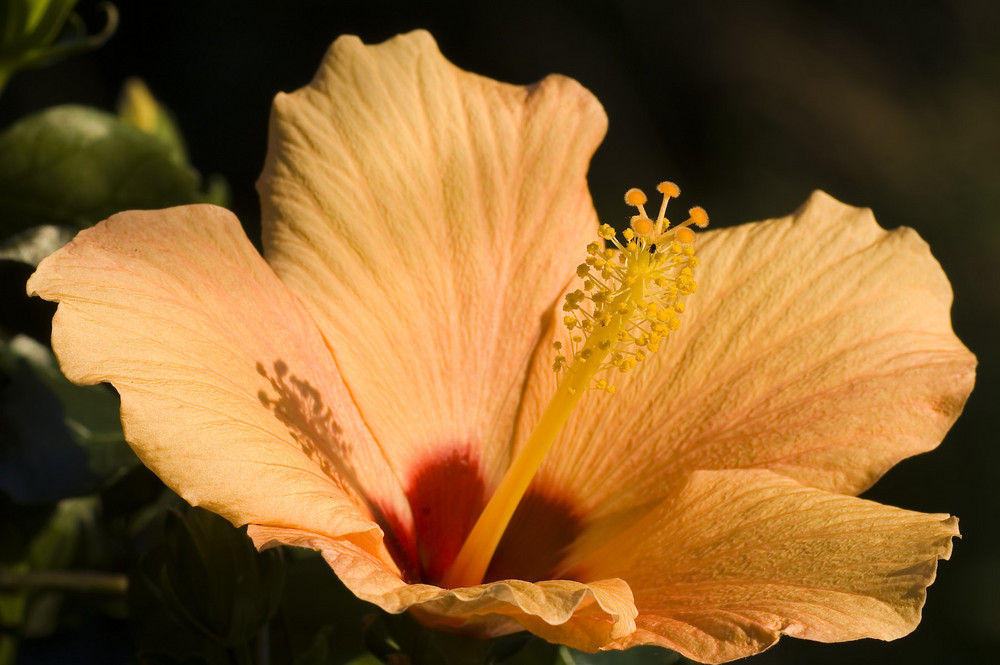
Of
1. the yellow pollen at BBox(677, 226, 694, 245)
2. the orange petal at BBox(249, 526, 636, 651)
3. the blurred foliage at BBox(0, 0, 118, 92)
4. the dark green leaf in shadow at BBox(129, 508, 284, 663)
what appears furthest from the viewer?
the blurred foliage at BBox(0, 0, 118, 92)

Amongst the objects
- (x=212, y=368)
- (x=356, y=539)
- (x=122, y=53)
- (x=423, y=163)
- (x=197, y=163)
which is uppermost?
(x=423, y=163)

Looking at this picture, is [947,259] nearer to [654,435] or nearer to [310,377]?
[654,435]

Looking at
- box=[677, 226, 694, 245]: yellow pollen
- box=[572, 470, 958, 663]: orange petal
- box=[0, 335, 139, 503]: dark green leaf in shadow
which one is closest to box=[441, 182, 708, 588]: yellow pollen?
box=[677, 226, 694, 245]: yellow pollen

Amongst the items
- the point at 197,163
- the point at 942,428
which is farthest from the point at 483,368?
the point at 197,163

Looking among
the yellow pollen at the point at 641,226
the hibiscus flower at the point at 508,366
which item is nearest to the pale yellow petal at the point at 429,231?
the hibiscus flower at the point at 508,366

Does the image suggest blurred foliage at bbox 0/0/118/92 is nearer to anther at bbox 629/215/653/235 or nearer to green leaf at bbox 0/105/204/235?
green leaf at bbox 0/105/204/235

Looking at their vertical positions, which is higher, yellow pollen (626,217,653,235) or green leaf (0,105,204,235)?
yellow pollen (626,217,653,235)

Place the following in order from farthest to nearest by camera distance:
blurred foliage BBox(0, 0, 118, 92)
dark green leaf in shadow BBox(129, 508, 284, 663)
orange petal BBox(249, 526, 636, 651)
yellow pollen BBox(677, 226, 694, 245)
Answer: blurred foliage BBox(0, 0, 118, 92) → yellow pollen BBox(677, 226, 694, 245) → dark green leaf in shadow BBox(129, 508, 284, 663) → orange petal BBox(249, 526, 636, 651)

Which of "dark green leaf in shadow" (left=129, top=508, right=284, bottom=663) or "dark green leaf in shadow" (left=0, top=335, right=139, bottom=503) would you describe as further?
"dark green leaf in shadow" (left=0, top=335, right=139, bottom=503)
